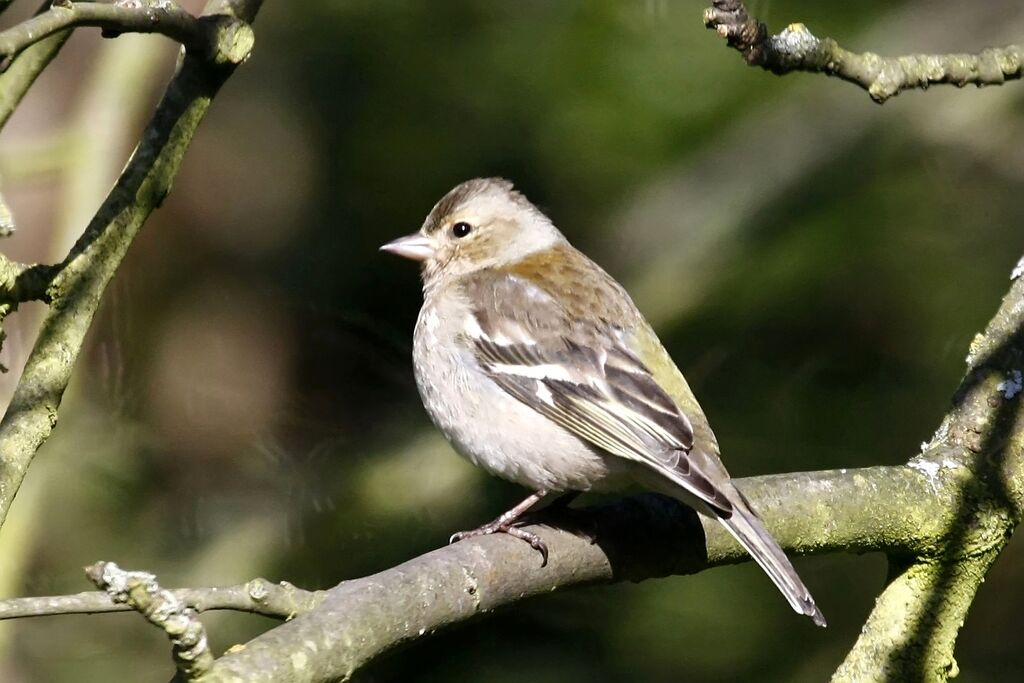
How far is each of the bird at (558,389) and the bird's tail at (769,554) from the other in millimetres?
21

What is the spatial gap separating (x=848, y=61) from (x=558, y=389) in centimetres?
139

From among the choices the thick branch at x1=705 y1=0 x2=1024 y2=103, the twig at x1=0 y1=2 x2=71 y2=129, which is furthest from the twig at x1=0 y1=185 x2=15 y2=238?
the thick branch at x1=705 y1=0 x2=1024 y2=103

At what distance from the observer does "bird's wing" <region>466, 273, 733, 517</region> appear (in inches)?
160

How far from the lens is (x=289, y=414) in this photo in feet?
20.3

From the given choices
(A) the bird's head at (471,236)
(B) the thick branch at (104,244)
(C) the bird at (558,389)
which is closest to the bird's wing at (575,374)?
(C) the bird at (558,389)

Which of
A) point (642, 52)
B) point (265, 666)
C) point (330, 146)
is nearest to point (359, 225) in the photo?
point (330, 146)

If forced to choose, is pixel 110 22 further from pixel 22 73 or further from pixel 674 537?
pixel 674 537

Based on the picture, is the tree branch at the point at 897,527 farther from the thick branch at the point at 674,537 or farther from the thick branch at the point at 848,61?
the thick branch at the point at 848,61

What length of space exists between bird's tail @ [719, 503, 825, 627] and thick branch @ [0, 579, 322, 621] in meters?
1.32

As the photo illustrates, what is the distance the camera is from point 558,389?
4.38 meters

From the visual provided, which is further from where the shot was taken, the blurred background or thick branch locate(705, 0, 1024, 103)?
the blurred background

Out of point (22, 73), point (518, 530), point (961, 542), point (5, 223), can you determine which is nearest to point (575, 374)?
point (518, 530)

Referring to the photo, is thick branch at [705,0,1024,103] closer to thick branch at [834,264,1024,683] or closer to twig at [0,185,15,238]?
thick branch at [834,264,1024,683]

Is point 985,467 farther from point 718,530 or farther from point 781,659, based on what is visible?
point 781,659
